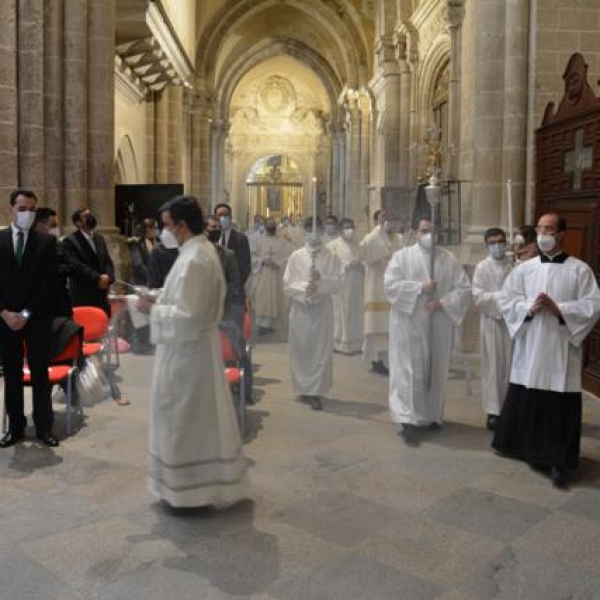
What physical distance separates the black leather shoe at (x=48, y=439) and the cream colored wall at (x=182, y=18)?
11.1m

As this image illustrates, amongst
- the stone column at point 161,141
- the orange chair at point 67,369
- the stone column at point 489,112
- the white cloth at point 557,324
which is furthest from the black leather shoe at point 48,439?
the stone column at point 161,141

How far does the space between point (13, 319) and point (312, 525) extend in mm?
2690

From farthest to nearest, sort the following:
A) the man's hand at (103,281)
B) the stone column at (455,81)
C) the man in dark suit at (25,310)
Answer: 1. the stone column at (455,81)
2. the man's hand at (103,281)
3. the man in dark suit at (25,310)

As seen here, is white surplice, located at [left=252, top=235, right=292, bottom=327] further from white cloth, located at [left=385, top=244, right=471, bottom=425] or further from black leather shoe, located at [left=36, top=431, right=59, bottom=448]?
black leather shoe, located at [left=36, top=431, right=59, bottom=448]

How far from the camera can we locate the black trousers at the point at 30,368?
→ 18.6 feet

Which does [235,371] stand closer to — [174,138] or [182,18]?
[174,138]

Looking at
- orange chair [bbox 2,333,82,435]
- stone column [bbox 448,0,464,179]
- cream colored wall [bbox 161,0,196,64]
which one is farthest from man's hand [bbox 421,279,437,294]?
cream colored wall [bbox 161,0,196,64]

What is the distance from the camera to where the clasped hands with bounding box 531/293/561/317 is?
16.6 ft

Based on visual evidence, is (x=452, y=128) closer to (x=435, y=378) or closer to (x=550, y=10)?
(x=550, y=10)

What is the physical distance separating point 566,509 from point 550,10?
6.91 metres

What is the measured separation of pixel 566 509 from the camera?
15.1ft

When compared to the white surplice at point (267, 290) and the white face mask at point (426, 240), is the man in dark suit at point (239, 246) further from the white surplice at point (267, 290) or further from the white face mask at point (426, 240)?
the white surplice at point (267, 290)

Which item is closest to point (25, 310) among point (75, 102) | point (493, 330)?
point (493, 330)

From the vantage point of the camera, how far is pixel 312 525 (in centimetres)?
429
